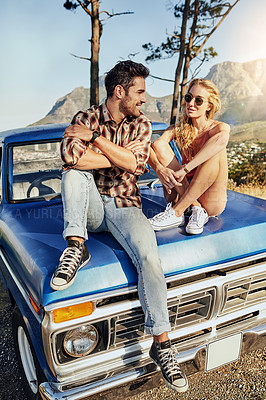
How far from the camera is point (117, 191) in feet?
7.86

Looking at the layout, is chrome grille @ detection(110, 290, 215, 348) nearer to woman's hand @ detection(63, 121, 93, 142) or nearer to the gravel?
the gravel

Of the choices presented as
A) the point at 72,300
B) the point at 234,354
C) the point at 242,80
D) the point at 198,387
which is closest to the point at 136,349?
the point at 72,300

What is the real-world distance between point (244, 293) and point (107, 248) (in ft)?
3.28

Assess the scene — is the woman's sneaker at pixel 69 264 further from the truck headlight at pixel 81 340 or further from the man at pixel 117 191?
the truck headlight at pixel 81 340

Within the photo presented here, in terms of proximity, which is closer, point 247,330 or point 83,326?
point 83,326

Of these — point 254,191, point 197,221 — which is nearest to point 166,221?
point 197,221

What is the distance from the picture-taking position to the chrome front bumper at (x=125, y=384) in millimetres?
1757

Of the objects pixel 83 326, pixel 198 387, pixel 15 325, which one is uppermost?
pixel 83 326

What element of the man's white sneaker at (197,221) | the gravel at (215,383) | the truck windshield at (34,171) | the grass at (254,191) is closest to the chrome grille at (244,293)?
the man's white sneaker at (197,221)

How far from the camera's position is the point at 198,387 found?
248cm

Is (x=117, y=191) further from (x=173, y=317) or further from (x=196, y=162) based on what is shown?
(x=173, y=317)

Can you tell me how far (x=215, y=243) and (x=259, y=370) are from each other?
1.30m

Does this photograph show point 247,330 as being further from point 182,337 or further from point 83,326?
point 83,326

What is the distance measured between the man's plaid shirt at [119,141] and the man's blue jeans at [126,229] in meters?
0.10
